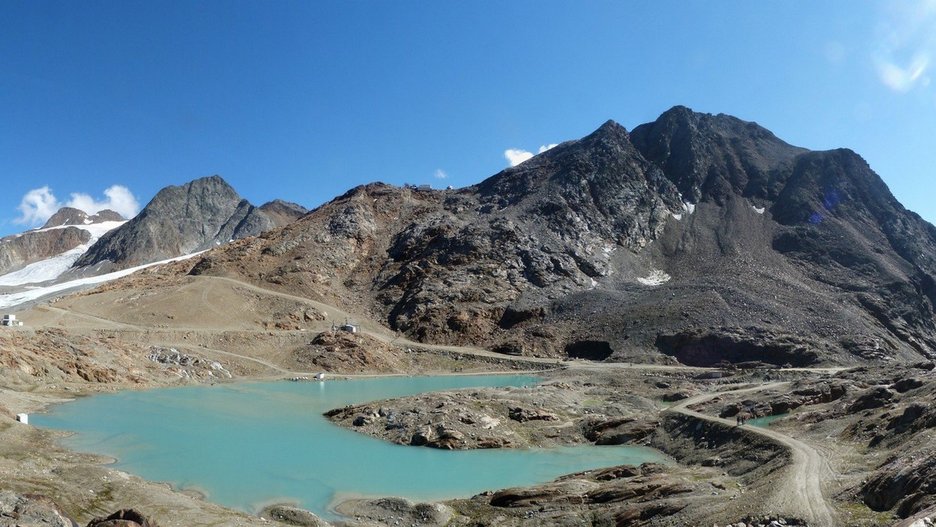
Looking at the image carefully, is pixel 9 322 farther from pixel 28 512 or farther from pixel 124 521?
pixel 124 521

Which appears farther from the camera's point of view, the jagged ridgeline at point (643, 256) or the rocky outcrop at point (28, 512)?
the jagged ridgeline at point (643, 256)

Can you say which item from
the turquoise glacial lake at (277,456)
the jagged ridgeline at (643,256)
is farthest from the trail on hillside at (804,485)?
the jagged ridgeline at (643,256)

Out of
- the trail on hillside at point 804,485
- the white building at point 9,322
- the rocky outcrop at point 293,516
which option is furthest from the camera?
Result: the white building at point 9,322

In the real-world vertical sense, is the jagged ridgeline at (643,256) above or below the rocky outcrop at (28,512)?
above

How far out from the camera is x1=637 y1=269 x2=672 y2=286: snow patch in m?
115

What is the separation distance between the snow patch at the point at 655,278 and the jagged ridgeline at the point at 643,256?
0.43m

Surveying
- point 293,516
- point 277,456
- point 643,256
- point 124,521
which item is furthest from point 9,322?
point 643,256

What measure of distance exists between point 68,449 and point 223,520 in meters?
15.0

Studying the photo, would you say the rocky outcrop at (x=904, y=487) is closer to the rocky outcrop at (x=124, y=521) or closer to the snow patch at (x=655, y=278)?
the rocky outcrop at (x=124, y=521)

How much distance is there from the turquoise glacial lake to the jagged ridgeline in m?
54.8

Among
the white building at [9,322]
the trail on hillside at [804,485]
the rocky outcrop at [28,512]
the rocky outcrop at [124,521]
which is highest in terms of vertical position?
the white building at [9,322]

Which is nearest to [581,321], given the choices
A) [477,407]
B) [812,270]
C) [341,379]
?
[341,379]

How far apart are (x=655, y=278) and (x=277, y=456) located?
9739 centimetres

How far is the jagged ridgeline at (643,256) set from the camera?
91688 mm
